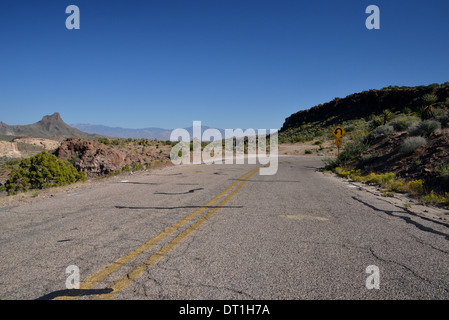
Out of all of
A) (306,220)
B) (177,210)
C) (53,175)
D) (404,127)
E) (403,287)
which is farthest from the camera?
(404,127)

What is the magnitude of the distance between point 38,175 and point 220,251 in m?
9.17

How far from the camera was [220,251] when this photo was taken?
11.3 ft

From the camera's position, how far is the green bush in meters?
9.54

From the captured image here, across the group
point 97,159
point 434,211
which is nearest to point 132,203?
point 434,211

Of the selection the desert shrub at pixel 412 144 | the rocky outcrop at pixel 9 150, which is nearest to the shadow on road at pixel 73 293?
the desert shrub at pixel 412 144

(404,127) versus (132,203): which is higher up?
(404,127)

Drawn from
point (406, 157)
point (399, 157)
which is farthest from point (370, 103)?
point (406, 157)

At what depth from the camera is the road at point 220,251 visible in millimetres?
2543

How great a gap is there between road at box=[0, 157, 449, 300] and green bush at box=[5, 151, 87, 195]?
385cm
